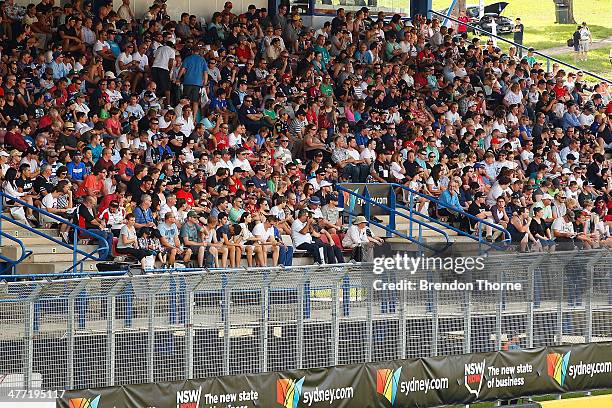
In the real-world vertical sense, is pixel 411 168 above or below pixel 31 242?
above

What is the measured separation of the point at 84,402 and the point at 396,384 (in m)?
3.98

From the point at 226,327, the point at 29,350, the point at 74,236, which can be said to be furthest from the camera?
the point at 74,236

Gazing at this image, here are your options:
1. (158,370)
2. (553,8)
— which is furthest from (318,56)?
(553,8)

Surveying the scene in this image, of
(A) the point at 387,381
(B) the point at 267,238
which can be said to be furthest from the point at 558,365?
(B) the point at 267,238

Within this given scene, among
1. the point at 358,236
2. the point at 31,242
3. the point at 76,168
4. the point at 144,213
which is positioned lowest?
the point at 358,236

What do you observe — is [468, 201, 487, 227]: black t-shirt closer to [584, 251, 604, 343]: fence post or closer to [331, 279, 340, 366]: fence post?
[584, 251, 604, 343]: fence post

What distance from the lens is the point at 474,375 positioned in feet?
52.4

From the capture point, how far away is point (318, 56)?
28.5 m

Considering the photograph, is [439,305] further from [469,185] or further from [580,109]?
[580,109]

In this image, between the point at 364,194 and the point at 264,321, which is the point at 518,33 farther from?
the point at 264,321

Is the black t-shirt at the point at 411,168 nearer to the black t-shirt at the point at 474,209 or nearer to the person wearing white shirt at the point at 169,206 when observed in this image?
the black t-shirt at the point at 474,209

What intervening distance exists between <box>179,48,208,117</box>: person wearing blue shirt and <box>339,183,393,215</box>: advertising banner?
144 inches

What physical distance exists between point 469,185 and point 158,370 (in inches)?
494

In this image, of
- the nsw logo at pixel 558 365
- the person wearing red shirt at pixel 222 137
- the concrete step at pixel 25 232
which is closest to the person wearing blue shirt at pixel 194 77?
the person wearing red shirt at pixel 222 137
